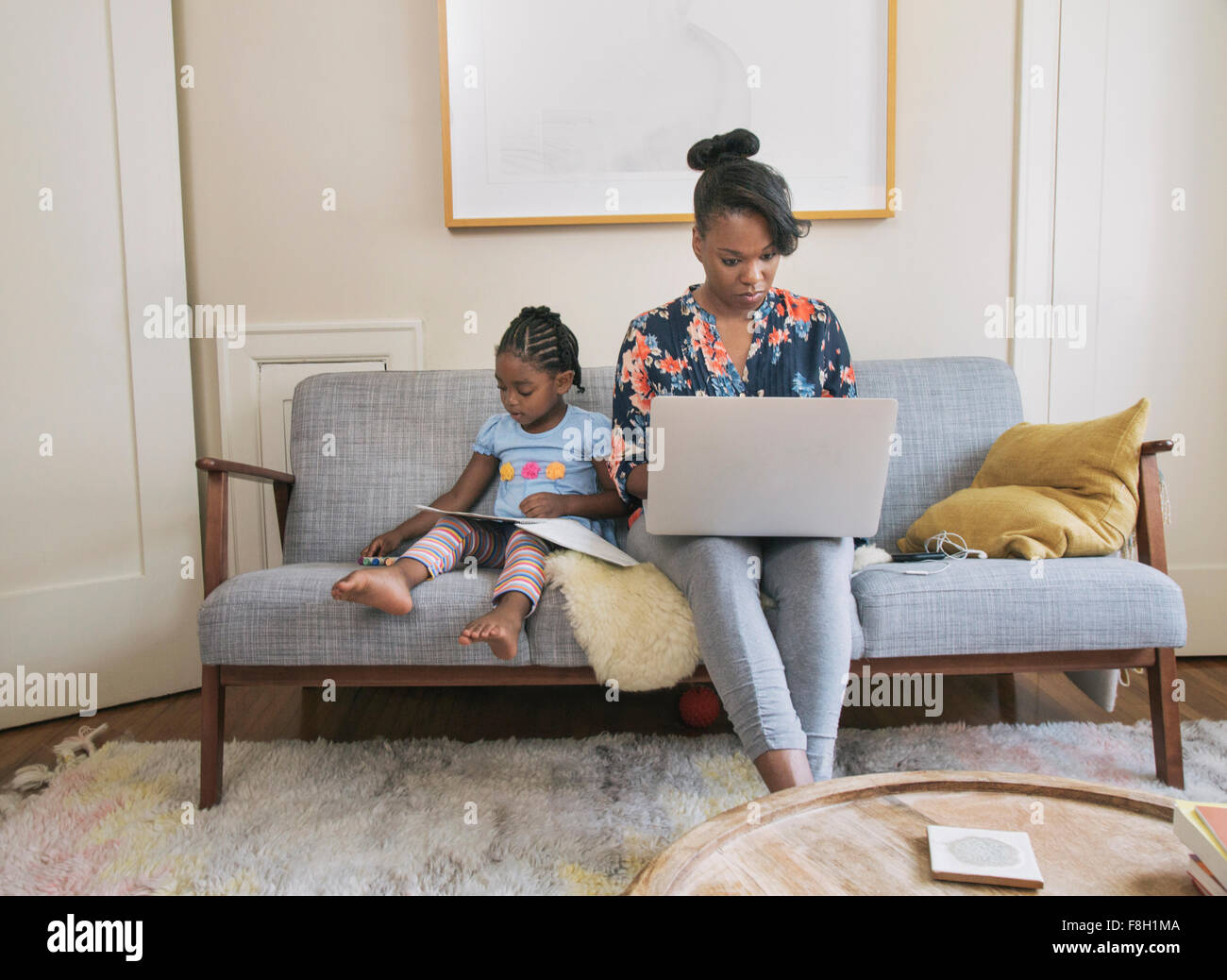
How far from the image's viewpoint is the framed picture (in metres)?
2.07

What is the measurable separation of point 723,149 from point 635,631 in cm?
94

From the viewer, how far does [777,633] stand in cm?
120

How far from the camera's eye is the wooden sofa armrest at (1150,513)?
1454 mm

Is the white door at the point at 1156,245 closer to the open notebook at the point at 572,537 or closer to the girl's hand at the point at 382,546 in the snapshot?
the open notebook at the point at 572,537

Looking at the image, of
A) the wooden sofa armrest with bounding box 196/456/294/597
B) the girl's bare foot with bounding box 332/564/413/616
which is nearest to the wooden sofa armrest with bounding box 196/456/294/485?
the wooden sofa armrest with bounding box 196/456/294/597

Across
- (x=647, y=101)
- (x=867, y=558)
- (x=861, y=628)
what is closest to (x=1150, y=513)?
(x=867, y=558)

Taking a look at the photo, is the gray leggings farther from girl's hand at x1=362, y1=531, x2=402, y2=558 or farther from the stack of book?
girl's hand at x1=362, y1=531, x2=402, y2=558

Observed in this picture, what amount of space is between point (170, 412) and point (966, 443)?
1.97 meters

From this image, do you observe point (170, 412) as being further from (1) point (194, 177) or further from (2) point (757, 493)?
(2) point (757, 493)

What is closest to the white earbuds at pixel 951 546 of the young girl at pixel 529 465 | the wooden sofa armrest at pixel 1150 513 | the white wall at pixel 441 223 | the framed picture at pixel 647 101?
the wooden sofa armrest at pixel 1150 513

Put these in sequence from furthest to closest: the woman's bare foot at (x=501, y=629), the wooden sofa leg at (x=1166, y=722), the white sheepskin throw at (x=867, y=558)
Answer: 1. the white sheepskin throw at (x=867, y=558)
2. the wooden sofa leg at (x=1166, y=722)
3. the woman's bare foot at (x=501, y=629)

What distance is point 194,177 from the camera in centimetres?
216

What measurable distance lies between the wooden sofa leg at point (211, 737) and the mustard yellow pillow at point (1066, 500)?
1.40 m

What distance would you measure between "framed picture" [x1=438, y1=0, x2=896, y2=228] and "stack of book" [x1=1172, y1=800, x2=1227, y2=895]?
1.82 metres
